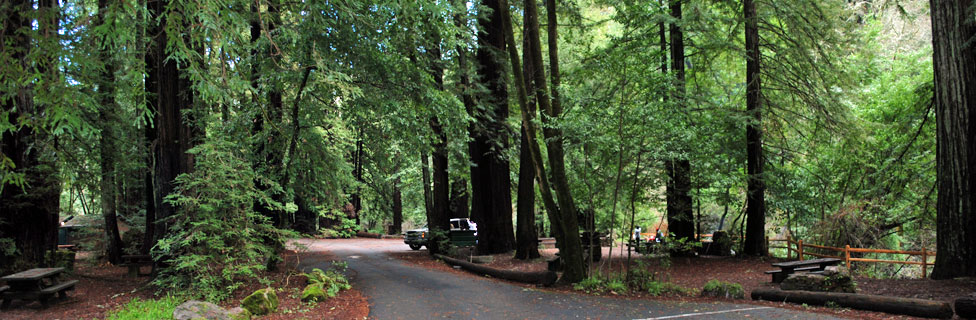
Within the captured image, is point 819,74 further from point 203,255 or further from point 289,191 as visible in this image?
point 203,255

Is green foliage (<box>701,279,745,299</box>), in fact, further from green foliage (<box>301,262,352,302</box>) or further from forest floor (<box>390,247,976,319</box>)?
green foliage (<box>301,262,352,302</box>)

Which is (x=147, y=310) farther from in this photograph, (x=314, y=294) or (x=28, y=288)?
(x=314, y=294)

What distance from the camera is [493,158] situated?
16172mm

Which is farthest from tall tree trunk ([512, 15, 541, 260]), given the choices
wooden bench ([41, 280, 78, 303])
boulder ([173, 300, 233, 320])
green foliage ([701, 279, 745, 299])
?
wooden bench ([41, 280, 78, 303])

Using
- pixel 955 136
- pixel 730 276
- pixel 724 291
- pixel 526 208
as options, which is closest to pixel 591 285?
pixel 724 291

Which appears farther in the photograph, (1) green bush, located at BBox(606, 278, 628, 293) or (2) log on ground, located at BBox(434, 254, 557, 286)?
(2) log on ground, located at BBox(434, 254, 557, 286)

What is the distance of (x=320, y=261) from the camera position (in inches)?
616

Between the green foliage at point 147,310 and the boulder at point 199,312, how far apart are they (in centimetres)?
26

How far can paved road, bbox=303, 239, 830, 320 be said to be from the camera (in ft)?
26.5

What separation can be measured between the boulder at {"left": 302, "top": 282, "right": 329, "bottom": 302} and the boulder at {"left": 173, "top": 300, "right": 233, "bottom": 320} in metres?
1.90

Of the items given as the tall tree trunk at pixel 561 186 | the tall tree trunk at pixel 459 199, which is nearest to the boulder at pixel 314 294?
the tall tree trunk at pixel 561 186

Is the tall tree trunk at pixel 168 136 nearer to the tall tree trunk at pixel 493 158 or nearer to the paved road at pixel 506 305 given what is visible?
the paved road at pixel 506 305

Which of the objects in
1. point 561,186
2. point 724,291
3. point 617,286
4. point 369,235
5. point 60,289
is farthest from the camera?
point 369,235

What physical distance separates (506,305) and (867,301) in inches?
210
